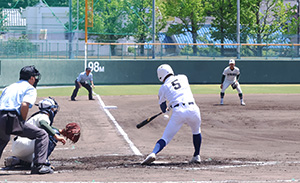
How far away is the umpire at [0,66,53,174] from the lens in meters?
8.05

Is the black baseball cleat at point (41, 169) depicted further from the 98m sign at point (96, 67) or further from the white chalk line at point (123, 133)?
the 98m sign at point (96, 67)

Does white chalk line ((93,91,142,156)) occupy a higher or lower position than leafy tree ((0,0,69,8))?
lower

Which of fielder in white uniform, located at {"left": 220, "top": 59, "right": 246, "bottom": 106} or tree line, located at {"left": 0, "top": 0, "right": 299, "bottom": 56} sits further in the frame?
tree line, located at {"left": 0, "top": 0, "right": 299, "bottom": 56}

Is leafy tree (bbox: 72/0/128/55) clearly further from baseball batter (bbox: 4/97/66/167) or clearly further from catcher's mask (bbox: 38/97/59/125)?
catcher's mask (bbox: 38/97/59/125)

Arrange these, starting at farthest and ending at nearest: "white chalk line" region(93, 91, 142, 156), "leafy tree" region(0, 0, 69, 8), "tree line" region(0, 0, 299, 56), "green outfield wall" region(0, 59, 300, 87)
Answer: "tree line" region(0, 0, 299, 56) < "leafy tree" region(0, 0, 69, 8) < "green outfield wall" region(0, 59, 300, 87) < "white chalk line" region(93, 91, 142, 156)

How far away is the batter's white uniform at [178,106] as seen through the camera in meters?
9.62

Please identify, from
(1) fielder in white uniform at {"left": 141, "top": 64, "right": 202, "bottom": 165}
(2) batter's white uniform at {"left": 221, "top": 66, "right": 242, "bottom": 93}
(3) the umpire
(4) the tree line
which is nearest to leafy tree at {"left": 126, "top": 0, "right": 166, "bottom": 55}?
(4) the tree line

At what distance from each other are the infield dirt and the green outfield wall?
45.8 ft

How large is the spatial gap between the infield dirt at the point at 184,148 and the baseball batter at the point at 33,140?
0.37 m

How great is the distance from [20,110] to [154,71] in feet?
98.2

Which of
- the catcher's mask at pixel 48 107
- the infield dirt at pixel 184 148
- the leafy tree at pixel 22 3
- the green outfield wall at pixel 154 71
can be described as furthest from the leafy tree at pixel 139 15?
the catcher's mask at pixel 48 107

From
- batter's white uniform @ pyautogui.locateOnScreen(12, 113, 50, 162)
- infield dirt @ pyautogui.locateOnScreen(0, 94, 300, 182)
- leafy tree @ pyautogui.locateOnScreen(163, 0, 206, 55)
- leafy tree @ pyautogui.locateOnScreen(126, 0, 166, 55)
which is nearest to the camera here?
infield dirt @ pyautogui.locateOnScreen(0, 94, 300, 182)

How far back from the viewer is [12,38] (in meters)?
38.2

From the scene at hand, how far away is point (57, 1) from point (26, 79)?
47.5 m
